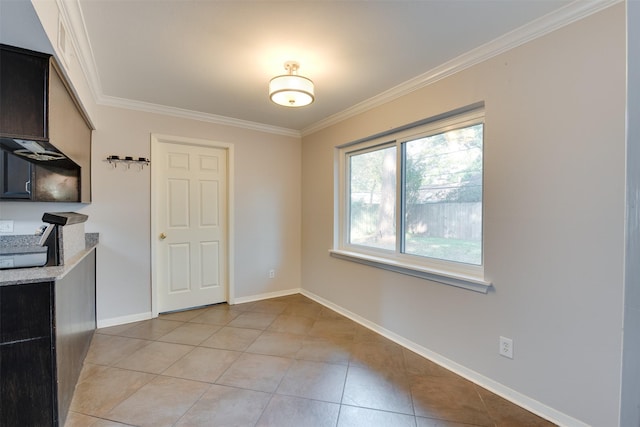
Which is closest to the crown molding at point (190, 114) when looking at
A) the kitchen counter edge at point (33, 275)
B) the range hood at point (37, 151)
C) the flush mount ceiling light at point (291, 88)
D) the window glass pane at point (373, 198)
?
the range hood at point (37, 151)

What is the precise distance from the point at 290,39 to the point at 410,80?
43.7 inches

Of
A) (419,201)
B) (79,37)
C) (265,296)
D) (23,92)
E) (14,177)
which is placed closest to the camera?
(23,92)

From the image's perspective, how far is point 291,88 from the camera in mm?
2066

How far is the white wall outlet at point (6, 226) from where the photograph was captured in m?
2.46

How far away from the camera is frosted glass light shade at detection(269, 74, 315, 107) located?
81.7 inches

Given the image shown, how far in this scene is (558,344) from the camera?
1.67 metres

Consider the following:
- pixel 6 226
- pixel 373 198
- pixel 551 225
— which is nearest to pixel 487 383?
pixel 551 225

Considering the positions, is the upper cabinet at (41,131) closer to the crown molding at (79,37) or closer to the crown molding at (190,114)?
the crown molding at (79,37)

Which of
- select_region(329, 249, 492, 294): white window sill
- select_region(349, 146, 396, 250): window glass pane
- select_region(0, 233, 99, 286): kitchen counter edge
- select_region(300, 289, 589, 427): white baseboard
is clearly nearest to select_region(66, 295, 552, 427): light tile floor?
select_region(300, 289, 589, 427): white baseboard

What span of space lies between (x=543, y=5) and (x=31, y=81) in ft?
9.31

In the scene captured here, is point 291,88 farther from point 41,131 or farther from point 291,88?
point 41,131

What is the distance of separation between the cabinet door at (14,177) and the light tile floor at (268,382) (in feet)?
4.59

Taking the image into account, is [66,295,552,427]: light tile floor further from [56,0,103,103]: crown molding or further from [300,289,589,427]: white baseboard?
[56,0,103,103]: crown molding

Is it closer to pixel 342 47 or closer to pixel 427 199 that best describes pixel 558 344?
pixel 427 199
